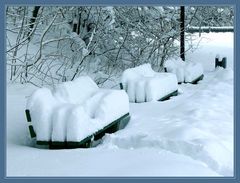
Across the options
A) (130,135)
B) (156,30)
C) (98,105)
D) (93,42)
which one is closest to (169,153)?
(130,135)

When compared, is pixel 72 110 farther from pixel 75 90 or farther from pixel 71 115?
pixel 75 90

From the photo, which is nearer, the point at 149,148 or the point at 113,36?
the point at 149,148

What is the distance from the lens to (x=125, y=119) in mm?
7199

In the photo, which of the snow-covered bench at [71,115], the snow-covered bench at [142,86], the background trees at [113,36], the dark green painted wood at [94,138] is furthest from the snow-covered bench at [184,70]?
the snow-covered bench at [71,115]

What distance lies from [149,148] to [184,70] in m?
6.70

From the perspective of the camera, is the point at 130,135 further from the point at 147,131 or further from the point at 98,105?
the point at 98,105

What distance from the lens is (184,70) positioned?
12.1m

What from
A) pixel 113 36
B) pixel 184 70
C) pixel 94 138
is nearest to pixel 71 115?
pixel 94 138

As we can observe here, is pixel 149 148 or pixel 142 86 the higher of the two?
pixel 142 86

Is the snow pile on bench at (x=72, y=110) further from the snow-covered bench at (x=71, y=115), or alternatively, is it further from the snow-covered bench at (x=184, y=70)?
the snow-covered bench at (x=184, y=70)

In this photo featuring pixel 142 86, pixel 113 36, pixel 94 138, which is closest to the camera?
pixel 94 138

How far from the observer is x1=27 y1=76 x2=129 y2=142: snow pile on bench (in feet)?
19.1

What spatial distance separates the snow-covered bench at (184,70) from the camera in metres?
Answer: 12.0

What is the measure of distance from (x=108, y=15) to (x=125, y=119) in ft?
18.1
